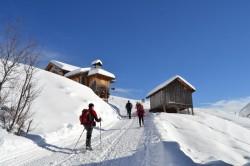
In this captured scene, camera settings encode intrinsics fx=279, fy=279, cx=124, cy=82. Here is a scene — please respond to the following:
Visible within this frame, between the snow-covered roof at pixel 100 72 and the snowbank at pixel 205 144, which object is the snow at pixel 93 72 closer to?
the snow-covered roof at pixel 100 72

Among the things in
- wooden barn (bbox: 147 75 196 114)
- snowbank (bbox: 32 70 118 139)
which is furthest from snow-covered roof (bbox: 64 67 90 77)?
snowbank (bbox: 32 70 118 139)

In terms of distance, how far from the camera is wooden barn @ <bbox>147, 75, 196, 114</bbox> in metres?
38.0

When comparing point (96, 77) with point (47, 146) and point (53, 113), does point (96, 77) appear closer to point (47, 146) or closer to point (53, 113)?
point (53, 113)

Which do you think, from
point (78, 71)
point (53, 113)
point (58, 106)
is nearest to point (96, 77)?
point (78, 71)

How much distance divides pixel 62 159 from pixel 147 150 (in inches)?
109

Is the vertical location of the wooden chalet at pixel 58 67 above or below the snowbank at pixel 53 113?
above

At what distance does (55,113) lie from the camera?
1967 cm

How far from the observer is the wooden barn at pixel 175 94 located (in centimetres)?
3797

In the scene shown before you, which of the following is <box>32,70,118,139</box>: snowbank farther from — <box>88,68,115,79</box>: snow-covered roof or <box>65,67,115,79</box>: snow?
<box>65,67,115,79</box>: snow

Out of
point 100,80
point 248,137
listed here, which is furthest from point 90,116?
point 100,80

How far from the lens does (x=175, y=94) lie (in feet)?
126

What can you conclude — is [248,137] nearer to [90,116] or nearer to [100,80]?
[90,116]

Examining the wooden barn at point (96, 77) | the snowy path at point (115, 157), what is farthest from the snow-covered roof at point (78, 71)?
the snowy path at point (115, 157)

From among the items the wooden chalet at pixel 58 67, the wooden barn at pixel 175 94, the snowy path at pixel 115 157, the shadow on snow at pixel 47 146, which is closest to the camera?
the snowy path at pixel 115 157
